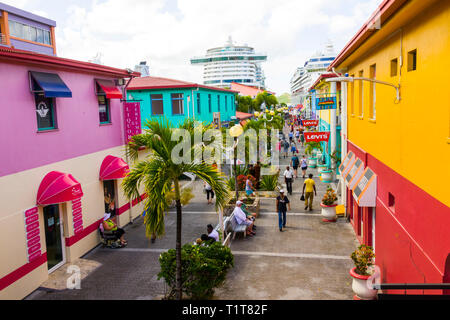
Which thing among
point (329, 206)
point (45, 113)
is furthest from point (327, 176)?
point (45, 113)

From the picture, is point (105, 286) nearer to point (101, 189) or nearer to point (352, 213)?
point (101, 189)

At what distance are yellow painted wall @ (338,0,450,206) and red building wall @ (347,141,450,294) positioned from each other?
25 centimetres

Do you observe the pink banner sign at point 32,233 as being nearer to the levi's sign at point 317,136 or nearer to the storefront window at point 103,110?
the storefront window at point 103,110

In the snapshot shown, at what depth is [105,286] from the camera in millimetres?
10844

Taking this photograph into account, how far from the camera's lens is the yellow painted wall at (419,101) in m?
5.46

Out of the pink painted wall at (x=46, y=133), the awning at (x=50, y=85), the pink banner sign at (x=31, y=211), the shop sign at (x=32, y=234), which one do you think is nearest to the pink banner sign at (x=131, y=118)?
the pink painted wall at (x=46, y=133)

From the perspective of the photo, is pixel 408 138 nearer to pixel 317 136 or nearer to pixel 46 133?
pixel 46 133

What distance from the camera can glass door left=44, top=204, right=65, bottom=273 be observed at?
38.7 feet

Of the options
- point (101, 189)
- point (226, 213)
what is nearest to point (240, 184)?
point (226, 213)

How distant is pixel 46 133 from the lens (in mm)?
11594

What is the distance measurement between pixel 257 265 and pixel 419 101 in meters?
7.05

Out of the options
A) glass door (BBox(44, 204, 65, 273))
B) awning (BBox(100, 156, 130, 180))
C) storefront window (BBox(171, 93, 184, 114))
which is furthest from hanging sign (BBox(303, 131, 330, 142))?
glass door (BBox(44, 204, 65, 273))

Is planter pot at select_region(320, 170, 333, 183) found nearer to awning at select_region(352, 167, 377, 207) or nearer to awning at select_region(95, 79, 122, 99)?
awning at select_region(352, 167, 377, 207)
